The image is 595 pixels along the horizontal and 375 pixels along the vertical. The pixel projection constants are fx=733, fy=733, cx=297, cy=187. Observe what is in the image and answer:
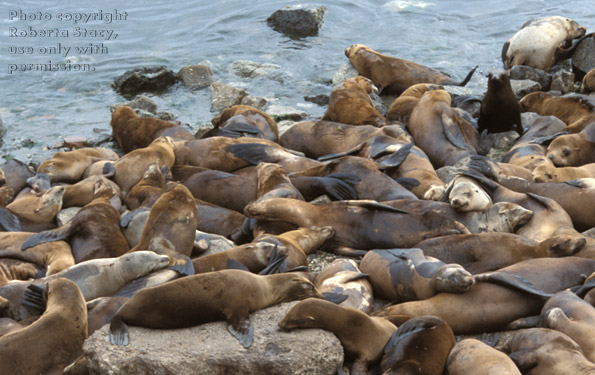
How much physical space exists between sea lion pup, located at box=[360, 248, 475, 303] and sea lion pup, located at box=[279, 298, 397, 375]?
0.76 m

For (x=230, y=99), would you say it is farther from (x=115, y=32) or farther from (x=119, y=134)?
(x=115, y=32)

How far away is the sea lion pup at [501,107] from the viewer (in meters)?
9.26

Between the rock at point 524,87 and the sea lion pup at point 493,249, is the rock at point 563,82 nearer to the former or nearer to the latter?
the rock at point 524,87

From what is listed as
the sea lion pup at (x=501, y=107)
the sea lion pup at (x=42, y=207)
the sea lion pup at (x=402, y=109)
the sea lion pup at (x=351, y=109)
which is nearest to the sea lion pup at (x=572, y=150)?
the sea lion pup at (x=501, y=107)

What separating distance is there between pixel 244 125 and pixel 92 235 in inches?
126

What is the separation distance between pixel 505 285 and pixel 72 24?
14.4 meters

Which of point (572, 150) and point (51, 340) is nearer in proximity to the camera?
point (51, 340)

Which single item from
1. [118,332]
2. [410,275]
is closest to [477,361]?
[410,275]

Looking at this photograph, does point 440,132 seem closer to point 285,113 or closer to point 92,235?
point 285,113

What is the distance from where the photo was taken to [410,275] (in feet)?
17.6

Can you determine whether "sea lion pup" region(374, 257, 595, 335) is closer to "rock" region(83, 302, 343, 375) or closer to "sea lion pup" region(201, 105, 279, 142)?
"rock" region(83, 302, 343, 375)

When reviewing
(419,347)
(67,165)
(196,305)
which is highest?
(196,305)

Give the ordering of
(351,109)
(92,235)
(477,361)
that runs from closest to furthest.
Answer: (477,361)
(92,235)
(351,109)

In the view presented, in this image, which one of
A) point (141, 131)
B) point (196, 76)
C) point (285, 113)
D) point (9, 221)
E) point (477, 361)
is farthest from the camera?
point (196, 76)
